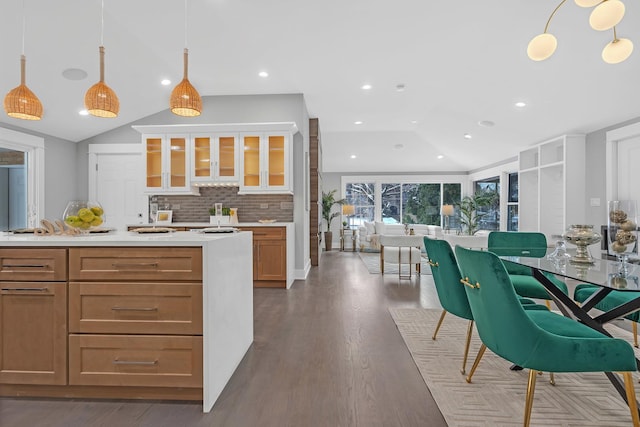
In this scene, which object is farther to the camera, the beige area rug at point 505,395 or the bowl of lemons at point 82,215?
the bowl of lemons at point 82,215

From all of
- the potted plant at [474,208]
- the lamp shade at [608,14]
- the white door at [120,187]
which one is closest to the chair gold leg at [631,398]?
the lamp shade at [608,14]

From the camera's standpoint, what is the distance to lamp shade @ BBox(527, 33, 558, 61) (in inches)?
77.3

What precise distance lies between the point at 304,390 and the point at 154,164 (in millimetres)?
4366

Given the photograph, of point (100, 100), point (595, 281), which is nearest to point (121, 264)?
point (100, 100)

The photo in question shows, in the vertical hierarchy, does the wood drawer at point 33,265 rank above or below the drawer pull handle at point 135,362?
above

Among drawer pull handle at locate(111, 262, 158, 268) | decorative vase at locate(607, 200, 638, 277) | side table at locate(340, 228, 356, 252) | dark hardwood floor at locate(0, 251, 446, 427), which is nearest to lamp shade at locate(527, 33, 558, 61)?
decorative vase at locate(607, 200, 638, 277)

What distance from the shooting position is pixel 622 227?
1918 mm

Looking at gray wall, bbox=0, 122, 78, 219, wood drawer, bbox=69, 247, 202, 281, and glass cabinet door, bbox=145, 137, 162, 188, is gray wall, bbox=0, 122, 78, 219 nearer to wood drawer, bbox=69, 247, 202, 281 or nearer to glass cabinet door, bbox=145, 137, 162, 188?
glass cabinet door, bbox=145, 137, 162, 188

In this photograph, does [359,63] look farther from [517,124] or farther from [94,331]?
[94,331]

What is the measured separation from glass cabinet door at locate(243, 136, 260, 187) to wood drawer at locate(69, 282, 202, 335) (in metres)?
3.29

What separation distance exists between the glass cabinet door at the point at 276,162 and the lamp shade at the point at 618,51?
12.3 feet

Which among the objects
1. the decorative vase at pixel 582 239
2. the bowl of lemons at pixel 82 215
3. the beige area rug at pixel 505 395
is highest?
the bowl of lemons at pixel 82 215

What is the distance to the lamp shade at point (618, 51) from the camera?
6.45 ft

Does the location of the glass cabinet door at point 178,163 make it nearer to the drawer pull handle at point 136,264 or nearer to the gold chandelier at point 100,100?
the gold chandelier at point 100,100
